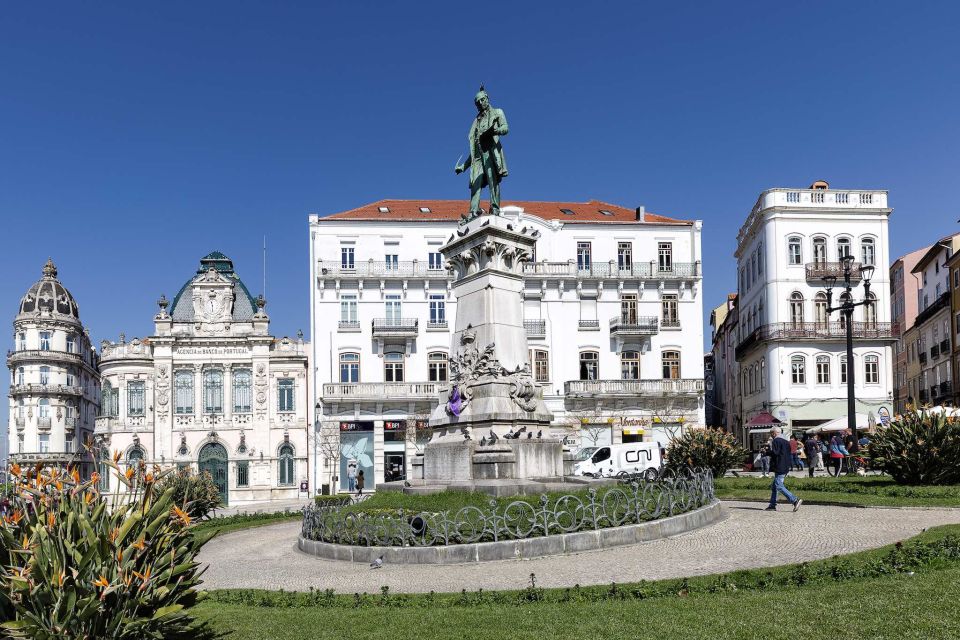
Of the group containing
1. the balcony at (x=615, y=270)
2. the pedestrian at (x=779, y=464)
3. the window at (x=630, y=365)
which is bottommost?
the pedestrian at (x=779, y=464)

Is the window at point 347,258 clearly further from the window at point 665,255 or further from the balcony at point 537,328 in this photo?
the window at point 665,255

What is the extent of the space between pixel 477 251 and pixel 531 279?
31288mm

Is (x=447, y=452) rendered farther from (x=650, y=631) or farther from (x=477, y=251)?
(x=650, y=631)

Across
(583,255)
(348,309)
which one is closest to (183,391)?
(348,309)

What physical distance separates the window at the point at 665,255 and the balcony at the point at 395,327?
15.3 meters

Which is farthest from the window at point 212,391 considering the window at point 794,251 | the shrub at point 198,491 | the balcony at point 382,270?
the window at point 794,251

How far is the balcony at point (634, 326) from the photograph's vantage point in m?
50.0

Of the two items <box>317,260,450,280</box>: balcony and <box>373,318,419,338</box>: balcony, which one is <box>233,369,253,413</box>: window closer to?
<box>317,260,450,280</box>: balcony

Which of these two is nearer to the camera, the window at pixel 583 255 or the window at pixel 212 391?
the window at pixel 212 391

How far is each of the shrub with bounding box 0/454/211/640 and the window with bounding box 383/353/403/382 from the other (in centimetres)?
4349

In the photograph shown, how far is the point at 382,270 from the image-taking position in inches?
1986

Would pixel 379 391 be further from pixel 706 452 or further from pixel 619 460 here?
pixel 706 452

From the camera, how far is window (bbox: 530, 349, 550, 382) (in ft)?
164

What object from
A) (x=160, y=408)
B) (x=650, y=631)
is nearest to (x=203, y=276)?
(x=160, y=408)
